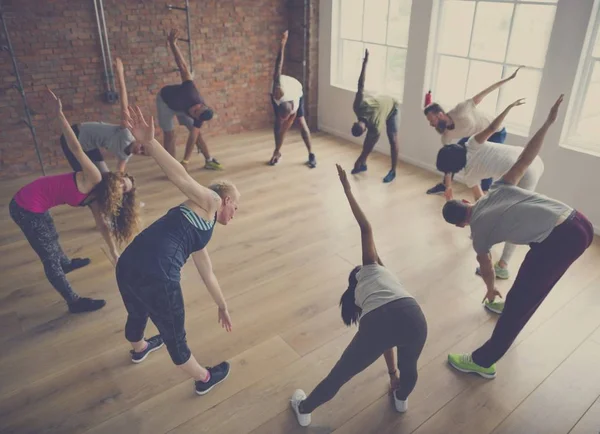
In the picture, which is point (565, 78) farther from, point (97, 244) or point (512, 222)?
point (97, 244)

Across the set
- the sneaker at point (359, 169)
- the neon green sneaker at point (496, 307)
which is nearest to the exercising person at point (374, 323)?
the neon green sneaker at point (496, 307)

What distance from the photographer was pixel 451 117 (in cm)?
399

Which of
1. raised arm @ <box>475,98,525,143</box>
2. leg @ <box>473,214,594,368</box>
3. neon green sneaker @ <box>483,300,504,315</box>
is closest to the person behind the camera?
leg @ <box>473,214,594,368</box>

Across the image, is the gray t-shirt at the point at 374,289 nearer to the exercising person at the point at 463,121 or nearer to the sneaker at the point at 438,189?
the exercising person at the point at 463,121

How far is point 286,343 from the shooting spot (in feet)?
9.50

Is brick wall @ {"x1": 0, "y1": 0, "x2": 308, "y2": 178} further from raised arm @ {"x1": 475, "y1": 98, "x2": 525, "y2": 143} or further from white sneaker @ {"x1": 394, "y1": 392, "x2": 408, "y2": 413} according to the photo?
white sneaker @ {"x1": 394, "y1": 392, "x2": 408, "y2": 413}

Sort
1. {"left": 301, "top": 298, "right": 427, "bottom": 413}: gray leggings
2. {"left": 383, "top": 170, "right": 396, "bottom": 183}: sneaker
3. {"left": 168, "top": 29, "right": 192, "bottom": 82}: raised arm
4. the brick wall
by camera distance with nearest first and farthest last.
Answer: {"left": 301, "top": 298, "right": 427, "bottom": 413}: gray leggings, {"left": 168, "top": 29, "right": 192, "bottom": 82}: raised arm, the brick wall, {"left": 383, "top": 170, "right": 396, "bottom": 183}: sneaker

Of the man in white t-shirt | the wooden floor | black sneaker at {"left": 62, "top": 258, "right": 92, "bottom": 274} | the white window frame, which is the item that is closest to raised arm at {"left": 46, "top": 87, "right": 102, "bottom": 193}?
the wooden floor

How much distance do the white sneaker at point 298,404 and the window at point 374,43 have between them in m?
Result: 3.81

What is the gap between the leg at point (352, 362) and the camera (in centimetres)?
195

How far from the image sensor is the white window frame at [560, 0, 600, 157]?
12.6 feet

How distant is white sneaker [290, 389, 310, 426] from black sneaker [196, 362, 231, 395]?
0.43 m

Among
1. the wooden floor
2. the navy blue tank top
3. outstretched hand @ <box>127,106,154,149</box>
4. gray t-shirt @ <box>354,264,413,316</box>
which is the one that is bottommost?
the wooden floor

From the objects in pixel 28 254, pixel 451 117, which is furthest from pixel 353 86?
pixel 28 254
